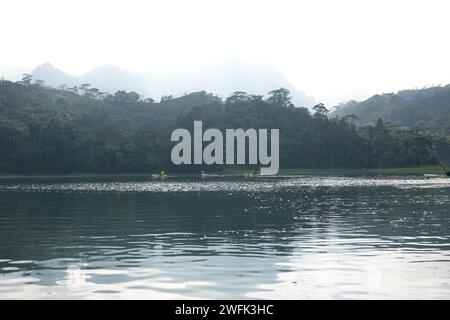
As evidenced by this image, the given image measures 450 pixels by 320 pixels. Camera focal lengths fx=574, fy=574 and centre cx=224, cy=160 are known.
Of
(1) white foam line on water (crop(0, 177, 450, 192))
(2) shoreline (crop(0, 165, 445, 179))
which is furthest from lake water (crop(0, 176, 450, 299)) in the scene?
(2) shoreline (crop(0, 165, 445, 179))

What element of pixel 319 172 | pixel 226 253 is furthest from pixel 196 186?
pixel 319 172

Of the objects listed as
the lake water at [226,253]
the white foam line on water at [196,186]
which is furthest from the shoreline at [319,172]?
the lake water at [226,253]

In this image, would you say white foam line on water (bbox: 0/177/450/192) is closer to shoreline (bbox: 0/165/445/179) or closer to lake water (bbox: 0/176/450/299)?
lake water (bbox: 0/176/450/299)

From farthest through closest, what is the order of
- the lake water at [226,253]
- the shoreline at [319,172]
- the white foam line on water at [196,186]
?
1. the shoreline at [319,172]
2. the white foam line on water at [196,186]
3. the lake water at [226,253]

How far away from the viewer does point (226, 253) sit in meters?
26.0

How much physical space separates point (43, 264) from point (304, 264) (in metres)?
10.7

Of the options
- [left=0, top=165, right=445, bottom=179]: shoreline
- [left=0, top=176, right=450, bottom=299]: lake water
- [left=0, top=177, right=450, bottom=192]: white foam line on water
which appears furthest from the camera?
[left=0, top=165, right=445, bottom=179]: shoreline

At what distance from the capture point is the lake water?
18688mm

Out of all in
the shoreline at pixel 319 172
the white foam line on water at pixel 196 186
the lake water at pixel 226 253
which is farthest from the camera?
the shoreline at pixel 319 172

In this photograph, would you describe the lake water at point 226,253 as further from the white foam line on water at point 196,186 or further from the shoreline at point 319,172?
the shoreline at point 319,172

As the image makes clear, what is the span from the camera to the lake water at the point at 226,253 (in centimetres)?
1869

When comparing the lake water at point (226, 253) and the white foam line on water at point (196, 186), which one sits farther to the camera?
the white foam line on water at point (196, 186)
